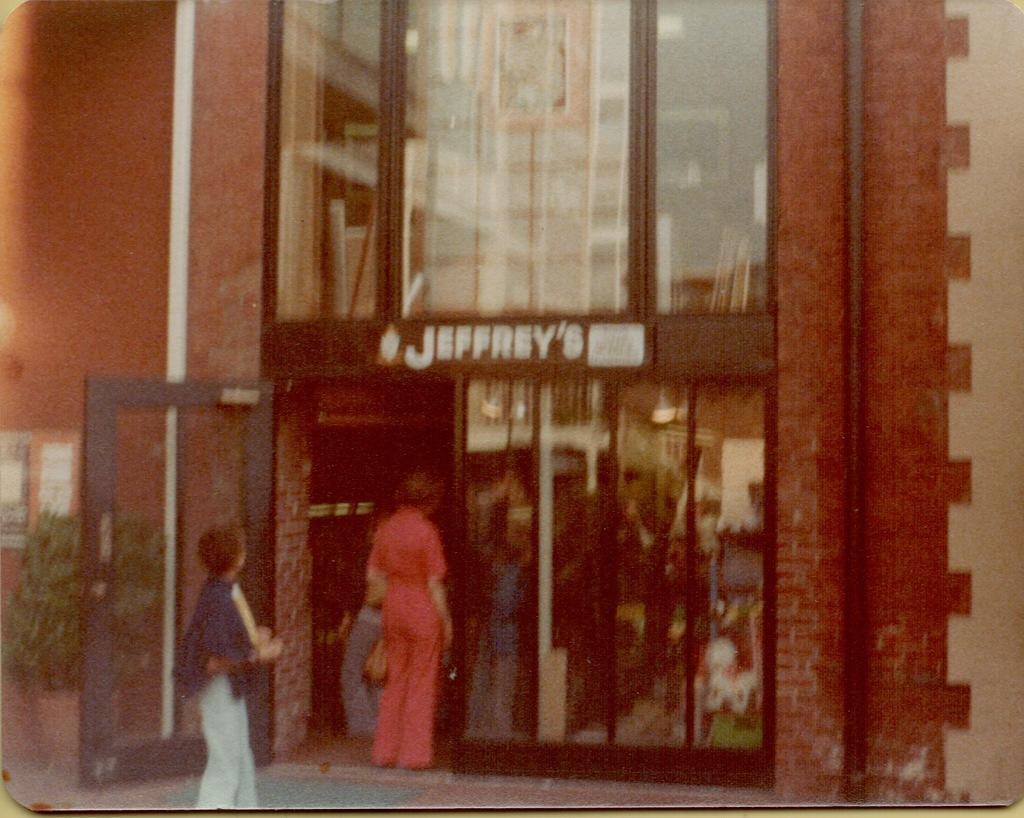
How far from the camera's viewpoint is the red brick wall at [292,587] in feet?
12.5

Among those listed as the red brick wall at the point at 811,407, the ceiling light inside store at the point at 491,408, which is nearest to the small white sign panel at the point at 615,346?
the ceiling light inside store at the point at 491,408

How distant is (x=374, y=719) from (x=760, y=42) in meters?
2.95

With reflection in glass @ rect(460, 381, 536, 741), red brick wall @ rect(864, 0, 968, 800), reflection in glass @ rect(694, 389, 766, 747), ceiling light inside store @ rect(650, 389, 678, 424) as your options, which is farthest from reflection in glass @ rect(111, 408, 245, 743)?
red brick wall @ rect(864, 0, 968, 800)

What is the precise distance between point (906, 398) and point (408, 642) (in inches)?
72.6

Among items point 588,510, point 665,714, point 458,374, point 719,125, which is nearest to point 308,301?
point 458,374

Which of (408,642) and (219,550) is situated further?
(408,642)

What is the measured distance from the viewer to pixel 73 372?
3557mm

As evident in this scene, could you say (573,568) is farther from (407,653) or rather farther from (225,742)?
(225,742)

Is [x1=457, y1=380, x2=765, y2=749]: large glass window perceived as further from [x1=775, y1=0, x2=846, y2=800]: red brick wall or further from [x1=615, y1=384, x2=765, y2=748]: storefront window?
[x1=775, y1=0, x2=846, y2=800]: red brick wall

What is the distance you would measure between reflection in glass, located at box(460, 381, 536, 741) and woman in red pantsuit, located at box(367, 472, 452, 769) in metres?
0.26

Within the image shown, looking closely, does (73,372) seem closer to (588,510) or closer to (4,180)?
(4,180)

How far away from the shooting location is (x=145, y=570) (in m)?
3.66

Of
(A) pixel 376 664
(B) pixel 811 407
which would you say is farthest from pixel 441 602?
(B) pixel 811 407

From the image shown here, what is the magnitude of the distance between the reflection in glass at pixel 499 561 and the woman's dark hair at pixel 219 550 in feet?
2.82
